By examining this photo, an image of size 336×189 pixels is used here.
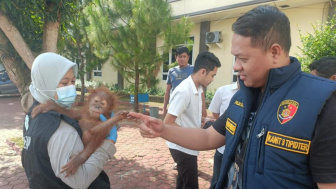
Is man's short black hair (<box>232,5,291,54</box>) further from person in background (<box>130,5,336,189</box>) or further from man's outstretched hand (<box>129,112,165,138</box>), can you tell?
man's outstretched hand (<box>129,112,165,138</box>)

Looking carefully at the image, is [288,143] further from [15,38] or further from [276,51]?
[15,38]

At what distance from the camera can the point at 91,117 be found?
75.1 inches

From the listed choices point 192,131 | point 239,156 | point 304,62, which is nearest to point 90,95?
point 192,131

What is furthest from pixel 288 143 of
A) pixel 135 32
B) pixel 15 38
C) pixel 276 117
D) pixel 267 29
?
pixel 135 32

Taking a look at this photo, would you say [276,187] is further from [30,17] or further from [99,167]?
[30,17]

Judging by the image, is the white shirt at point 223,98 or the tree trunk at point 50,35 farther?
the tree trunk at point 50,35

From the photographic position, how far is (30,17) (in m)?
3.66

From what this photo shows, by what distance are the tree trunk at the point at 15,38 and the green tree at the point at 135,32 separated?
4.12m

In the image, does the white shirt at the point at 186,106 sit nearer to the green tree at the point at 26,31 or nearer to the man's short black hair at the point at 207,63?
the man's short black hair at the point at 207,63

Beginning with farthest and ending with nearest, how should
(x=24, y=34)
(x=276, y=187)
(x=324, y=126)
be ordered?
1. (x=24, y=34)
2. (x=276, y=187)
3. (x=324, y=126)

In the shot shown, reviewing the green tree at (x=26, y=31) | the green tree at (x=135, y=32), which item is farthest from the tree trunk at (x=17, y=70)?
the green tree at (x=135, y=32)

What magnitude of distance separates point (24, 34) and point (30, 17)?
1.17ft

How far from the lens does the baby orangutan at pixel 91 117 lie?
152 cm

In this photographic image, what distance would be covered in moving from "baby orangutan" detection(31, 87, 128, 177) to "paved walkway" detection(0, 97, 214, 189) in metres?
2.20
